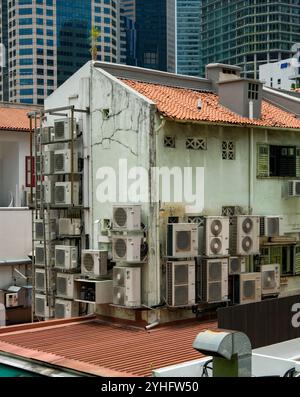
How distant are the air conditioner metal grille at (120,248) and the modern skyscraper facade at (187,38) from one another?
13840 cm

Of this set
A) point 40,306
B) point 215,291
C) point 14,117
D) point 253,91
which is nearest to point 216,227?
point 215,291

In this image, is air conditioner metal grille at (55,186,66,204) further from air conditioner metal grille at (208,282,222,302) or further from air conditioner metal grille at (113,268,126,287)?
air conditioner metal grille at (208,282,222,302)

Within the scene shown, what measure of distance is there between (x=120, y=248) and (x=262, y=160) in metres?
5.58

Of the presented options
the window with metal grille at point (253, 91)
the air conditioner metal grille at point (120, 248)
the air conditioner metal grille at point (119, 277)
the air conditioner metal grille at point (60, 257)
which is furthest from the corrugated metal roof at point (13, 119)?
the air conditioner metal grille at point (119, 277)

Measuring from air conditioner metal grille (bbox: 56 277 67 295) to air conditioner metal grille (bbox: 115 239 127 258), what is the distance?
90.3 inches

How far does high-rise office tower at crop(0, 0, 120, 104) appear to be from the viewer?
374 ft

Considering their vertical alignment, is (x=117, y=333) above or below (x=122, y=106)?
below

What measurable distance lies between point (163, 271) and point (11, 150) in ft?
46.7

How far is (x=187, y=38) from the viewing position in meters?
163

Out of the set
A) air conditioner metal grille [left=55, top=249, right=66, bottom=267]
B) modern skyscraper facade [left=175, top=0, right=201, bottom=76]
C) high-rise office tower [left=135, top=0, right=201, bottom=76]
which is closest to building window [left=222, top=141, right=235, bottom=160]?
air conditioner metal grille [left=55, top=249, right=66, bottom=267]

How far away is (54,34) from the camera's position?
117750 mm

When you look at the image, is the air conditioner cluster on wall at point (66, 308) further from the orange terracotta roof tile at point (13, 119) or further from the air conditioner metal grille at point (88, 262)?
the orange terracotta roof tile at point (13, 119)
